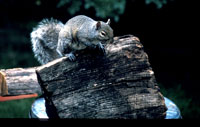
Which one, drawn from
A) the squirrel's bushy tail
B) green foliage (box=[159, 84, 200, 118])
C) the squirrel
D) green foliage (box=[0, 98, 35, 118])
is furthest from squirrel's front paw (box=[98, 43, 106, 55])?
green foliage (box=[159, 84, 200, 118])

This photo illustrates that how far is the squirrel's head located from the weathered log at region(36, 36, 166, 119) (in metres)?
0.06

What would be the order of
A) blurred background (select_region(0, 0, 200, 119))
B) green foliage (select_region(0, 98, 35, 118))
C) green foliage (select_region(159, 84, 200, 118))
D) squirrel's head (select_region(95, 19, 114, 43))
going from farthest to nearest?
blurred background (select_region(0, 0, 200, 119)) < green foliage (select_region(159, 84, 200, 118)) < green foliage (select_region(0, 98, 35, 118)) < squirrel's head (select_region(95, 19, 114, 43))

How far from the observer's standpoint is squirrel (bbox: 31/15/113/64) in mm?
1402

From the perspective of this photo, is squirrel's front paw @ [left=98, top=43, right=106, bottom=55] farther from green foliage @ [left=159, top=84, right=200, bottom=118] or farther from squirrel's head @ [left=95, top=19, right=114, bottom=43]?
green foliage @ [left=159, top=84, right=200, bottom=118]

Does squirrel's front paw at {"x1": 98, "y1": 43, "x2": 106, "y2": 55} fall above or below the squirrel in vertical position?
below

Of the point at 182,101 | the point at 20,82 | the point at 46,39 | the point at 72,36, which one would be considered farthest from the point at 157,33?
the point at 20,82

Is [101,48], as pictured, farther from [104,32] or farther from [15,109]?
[15,109]

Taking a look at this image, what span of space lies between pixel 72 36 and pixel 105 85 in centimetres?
42

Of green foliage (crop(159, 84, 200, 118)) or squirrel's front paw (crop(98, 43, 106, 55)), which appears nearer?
squirrel's front paw (crop(98, 43, 106, 55))

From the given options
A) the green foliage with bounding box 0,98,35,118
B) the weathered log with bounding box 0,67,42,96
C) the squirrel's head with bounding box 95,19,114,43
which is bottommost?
the green foliage with bounding box 0,98,35,118

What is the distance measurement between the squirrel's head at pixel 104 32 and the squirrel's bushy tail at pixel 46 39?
499 millimetres

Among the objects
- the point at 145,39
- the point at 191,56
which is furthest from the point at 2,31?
the point at 191,56

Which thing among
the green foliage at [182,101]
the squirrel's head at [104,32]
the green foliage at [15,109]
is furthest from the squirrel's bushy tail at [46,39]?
the green foliage at [182,101]

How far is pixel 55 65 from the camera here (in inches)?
48.9
